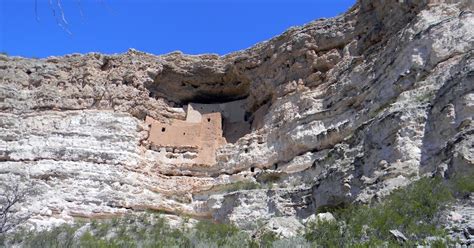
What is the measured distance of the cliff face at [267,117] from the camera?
12.6 m

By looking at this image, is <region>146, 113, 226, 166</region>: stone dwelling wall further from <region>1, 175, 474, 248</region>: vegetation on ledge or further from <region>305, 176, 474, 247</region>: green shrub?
<region>305, 176, 474, 247</region>: green shrub

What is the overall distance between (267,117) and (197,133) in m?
2.78

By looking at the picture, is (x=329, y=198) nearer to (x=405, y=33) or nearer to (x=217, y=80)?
(x=405, y=33)

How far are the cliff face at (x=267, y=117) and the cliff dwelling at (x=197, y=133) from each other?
1.28 feet

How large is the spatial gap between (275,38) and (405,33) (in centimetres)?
714

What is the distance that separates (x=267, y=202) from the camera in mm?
16344

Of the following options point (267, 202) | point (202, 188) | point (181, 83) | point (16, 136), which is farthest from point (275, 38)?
point (16, 136)

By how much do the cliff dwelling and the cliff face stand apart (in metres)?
0.39

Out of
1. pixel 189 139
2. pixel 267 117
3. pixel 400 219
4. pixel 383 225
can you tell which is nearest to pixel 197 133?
pixel 189 139

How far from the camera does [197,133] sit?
22.1m

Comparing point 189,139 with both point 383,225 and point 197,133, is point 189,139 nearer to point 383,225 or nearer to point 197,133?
point 197,133

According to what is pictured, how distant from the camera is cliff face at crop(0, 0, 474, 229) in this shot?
12.6 metres

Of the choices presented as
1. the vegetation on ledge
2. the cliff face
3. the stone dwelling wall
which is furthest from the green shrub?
the stone dwelling wall

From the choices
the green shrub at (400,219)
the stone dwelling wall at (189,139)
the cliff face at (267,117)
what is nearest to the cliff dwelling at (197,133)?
the stone dwelling wall at (189,139)
